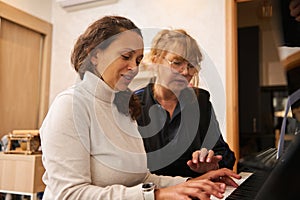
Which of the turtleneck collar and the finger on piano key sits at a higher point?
the turtleneck collar

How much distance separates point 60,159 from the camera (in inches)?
26.1

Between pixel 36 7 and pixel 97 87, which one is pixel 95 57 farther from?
pixel 36 7

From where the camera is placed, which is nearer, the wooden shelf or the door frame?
the wooden shelf

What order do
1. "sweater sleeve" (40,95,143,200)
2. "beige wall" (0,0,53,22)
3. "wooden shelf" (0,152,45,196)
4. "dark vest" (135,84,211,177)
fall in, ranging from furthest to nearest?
"beige wall" (0,0,53,22) < "wooden shelf" (0,152,45,196) < "dark vest" (135,84,211,177) < "sweater sleeve" (40,95,143,200)

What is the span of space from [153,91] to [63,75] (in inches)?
59.7

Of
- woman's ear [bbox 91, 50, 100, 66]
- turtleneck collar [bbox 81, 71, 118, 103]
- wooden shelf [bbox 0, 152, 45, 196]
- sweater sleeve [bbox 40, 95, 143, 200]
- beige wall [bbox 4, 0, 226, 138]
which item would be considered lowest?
wooden shelf [bbox 0, 152, 45, 196]

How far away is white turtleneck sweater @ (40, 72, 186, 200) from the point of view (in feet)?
2.16

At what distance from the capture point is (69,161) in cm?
66

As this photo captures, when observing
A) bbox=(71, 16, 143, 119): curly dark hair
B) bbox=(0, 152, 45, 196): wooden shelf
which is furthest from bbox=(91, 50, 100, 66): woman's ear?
bbox=(0, 152, 45, 196): wooden shelf

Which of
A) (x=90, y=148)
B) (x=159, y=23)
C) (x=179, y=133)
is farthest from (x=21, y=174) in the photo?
(x=90, y=148)

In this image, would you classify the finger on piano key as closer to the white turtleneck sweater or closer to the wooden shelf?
the white turtleneck sweater

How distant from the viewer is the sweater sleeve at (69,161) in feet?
2.13

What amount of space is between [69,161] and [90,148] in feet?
0.24

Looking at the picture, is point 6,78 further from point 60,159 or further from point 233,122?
point 60,159
